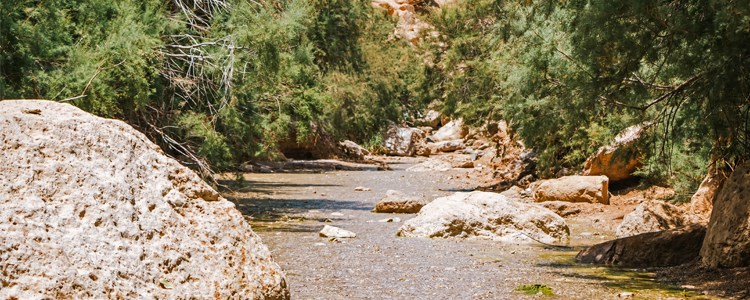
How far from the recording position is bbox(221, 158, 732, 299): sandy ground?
9141mm

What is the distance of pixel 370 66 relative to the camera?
44.4 m

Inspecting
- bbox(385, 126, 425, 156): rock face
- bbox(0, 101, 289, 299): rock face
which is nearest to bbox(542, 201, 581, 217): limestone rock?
bbox(0, 101, 289, 299): rock face

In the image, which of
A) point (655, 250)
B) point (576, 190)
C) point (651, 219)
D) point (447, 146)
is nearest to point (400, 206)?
point (576, 190)

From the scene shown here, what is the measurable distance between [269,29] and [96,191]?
1174 cm

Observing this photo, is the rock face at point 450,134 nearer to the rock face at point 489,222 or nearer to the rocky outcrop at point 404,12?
the rocky outcrop at point 404,12

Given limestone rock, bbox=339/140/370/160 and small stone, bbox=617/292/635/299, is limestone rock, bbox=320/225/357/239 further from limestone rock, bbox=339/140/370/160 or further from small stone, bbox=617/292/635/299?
limestone rock, bbox=339/140/370/160

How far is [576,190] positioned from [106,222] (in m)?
15.8

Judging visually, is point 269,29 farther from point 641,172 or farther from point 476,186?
point 476,186

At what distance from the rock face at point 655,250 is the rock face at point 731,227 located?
2.73 feet

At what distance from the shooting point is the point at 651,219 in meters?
14.1

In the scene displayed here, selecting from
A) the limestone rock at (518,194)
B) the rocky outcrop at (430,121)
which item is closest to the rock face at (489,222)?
the limestone rock at (518,194)

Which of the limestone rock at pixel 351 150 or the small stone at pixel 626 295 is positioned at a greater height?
the limestone rock at pixel 351 150

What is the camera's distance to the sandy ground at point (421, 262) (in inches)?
360

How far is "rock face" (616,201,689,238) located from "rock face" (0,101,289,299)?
9396 mm
